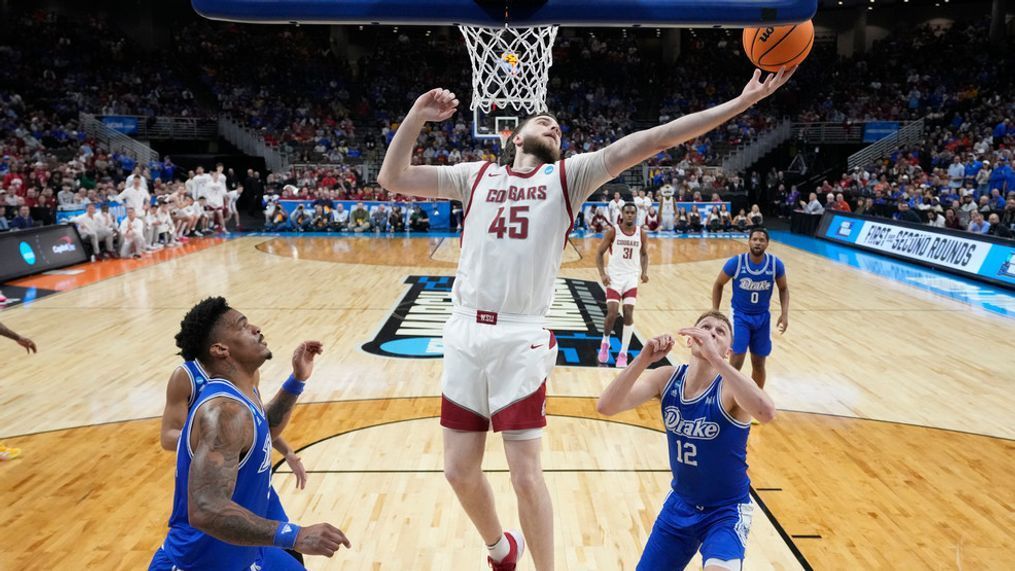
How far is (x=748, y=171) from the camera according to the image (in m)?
30.6

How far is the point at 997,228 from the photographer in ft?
52.9

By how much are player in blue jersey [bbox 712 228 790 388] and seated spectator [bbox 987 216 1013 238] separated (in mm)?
11075

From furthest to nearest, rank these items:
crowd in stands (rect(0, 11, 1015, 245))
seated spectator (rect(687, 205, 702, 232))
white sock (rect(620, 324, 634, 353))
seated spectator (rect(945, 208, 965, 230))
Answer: seated spectator (rect(687, 205, 702, 232)) → crowd in stands (rect(0, 11, 1015, 245)) → seated spectator (rect(945, 208, 965, 230)) → white sock (rect(620, 324, 634, 353))

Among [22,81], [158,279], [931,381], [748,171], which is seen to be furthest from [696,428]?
[22,81]

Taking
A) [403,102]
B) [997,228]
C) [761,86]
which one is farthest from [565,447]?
[403,102]

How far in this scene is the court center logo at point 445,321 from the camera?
9.48 m

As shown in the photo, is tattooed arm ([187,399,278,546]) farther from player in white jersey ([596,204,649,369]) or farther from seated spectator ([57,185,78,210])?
seated spectator ([57,185,78,210])

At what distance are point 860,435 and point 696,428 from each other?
12.5 feet

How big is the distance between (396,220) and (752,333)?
55.4ft

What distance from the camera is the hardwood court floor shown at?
15.7ft

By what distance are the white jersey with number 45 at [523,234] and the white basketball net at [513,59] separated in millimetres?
4566

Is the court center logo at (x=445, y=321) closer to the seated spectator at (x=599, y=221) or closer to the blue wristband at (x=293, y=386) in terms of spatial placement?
the blue wristband at (x=293, y=386)

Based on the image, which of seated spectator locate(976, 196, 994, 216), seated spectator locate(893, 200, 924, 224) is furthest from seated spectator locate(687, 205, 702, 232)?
seated spectator locate(976, 196, 994, 216)

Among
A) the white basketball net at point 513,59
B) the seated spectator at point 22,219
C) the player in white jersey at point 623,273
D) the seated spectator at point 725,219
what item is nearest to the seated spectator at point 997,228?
the seated spectator at point 725,219
